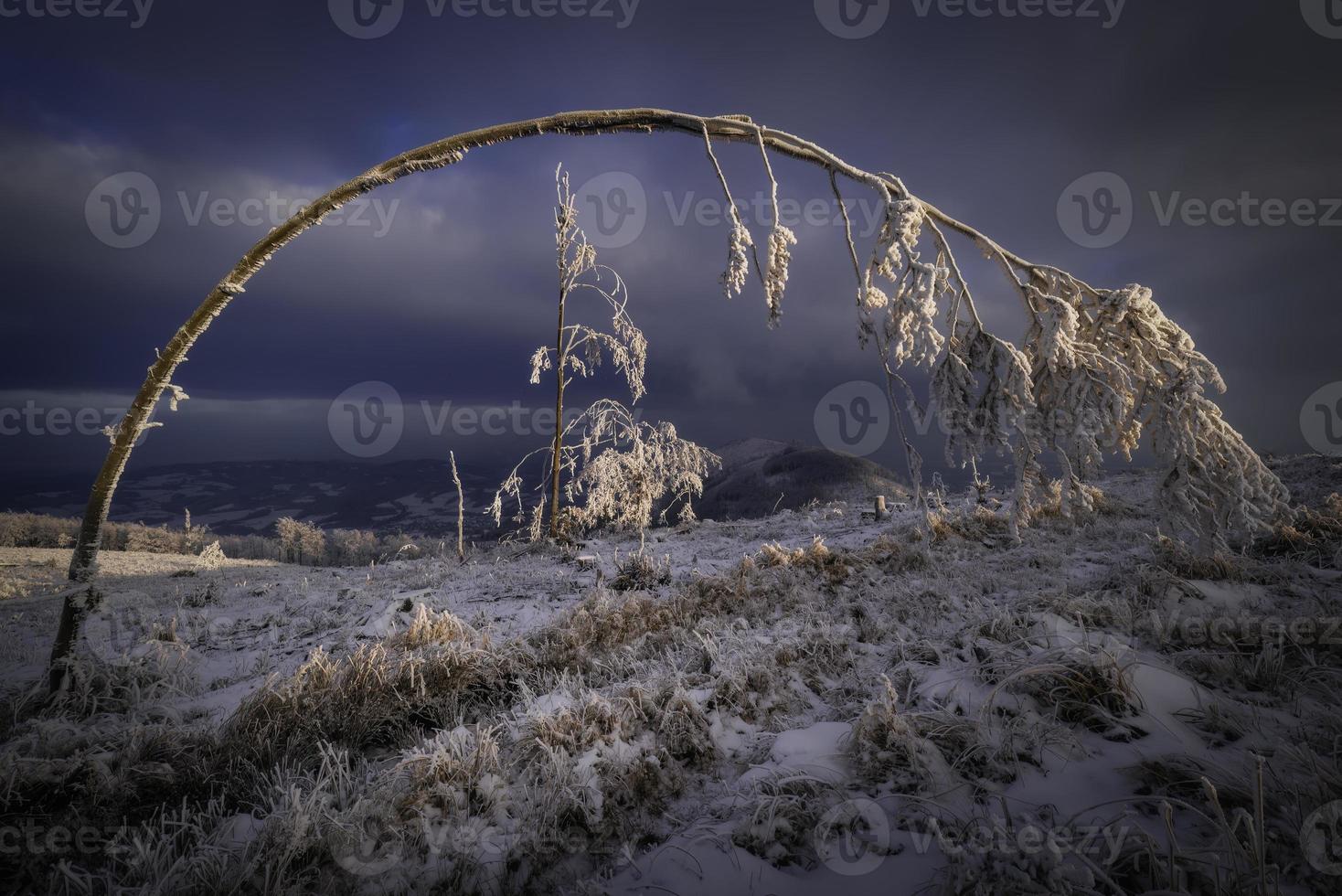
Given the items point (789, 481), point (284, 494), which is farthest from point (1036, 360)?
point (284, 494)

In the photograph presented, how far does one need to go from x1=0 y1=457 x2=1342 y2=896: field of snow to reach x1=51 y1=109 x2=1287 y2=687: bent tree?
2.81 ft

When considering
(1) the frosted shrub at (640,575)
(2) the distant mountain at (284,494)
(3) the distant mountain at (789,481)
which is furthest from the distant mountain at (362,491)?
(1) the frosted shrub at (640,575)

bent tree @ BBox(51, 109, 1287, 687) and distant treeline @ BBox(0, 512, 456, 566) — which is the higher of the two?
bent tree @ BBox(51, 109, 1287, 687)

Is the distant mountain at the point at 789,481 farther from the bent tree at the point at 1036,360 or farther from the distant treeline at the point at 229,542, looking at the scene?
the bent tree at the point at 1036,360

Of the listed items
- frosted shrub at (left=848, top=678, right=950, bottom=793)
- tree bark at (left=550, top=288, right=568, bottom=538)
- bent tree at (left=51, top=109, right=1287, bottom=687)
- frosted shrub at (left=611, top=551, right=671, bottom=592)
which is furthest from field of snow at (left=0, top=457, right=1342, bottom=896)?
tree bark at (left=550, top=288, right=568, bottom=538)

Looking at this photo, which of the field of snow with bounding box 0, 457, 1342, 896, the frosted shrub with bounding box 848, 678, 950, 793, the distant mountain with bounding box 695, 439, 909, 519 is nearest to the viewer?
the field of snow with bounding box 0, 457, 1342, 896

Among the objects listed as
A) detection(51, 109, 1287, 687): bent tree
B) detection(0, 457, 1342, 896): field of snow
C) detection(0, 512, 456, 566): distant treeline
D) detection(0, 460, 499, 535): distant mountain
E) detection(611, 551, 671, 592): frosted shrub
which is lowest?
detection(0, 460, 499, 535): distant mountain

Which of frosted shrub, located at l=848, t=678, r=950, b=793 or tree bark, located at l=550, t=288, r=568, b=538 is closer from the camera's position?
frosted shrub, located at l=848, t=678, r=950, b=793

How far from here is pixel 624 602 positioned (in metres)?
5.89

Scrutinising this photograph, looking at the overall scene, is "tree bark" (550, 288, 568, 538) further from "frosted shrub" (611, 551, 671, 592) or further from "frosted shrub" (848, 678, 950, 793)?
"frosted shrub" (848, 678, 950, 793)

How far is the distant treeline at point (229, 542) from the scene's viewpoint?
20.5 meters

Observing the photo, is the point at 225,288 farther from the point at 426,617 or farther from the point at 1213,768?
the point at 1213,768

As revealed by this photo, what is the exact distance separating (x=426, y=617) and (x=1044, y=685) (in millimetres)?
5739

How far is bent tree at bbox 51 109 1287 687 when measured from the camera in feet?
A: 8.63
